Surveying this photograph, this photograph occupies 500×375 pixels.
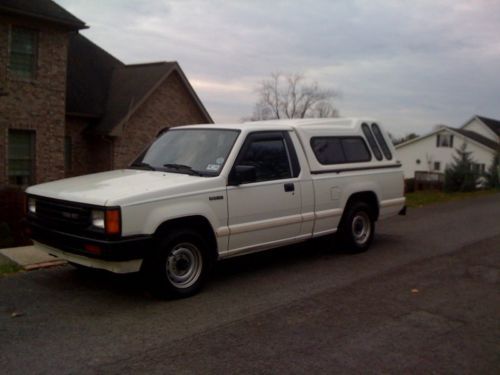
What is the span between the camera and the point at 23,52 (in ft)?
59.1

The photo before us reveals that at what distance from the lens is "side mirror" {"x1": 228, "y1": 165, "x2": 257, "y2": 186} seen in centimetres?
663

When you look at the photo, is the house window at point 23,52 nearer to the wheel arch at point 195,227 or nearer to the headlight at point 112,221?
the wheel arch at point 195,227

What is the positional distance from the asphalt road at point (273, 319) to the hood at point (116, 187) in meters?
1.11

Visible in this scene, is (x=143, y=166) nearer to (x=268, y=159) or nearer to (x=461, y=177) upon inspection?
(x=268, y=159)

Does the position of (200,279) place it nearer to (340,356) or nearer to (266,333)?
(266,333)

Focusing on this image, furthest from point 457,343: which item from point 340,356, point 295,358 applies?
point 295,358

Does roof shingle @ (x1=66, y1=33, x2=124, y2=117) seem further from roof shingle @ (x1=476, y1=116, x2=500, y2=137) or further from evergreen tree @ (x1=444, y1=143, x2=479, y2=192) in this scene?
roof shingle @ (x1=476, y1=116, x2=500, y2=137)

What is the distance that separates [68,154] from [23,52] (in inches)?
178

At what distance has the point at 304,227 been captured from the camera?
768 cm

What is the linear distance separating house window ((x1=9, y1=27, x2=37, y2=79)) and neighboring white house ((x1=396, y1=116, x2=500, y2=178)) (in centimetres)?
4294

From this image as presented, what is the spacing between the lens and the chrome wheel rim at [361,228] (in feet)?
28.6

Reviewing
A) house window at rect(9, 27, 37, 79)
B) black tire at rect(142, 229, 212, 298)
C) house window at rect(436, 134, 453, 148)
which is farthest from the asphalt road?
house window at rect(436, 134, 453, 148)

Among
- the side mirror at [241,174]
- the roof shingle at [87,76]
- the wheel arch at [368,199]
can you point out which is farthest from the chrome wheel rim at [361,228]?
the roof shingle at [87,76]

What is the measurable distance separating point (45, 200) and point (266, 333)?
9.65 feet
